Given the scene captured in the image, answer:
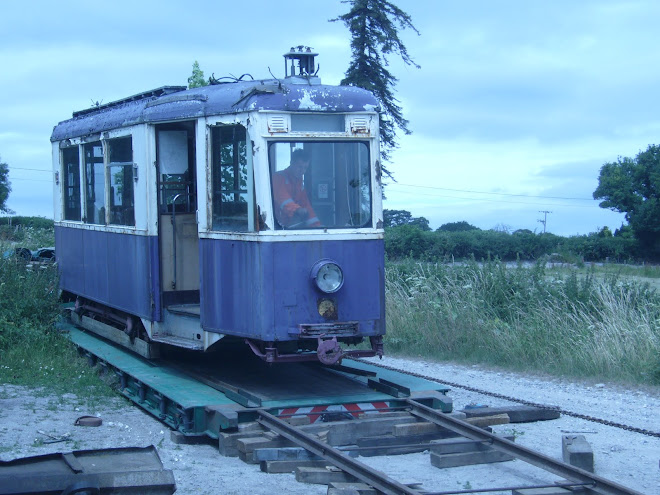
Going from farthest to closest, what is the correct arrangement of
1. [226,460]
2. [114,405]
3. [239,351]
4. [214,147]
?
[239,351] → [114,405] → [214,147] → [226,460]

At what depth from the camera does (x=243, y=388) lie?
28.8 ft

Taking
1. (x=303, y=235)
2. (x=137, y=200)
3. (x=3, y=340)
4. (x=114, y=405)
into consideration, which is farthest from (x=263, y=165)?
(x=3, y=340)

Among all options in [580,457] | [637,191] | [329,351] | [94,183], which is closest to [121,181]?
[94,183]

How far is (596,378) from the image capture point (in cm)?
1115

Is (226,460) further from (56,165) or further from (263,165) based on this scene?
(56,165)

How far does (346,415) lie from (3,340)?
5792mm

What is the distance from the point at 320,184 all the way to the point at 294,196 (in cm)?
28

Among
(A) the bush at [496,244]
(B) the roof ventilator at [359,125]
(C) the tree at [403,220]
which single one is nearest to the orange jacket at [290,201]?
(B) the roof ventilator at [359,125]

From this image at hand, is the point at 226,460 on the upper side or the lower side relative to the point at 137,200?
lower

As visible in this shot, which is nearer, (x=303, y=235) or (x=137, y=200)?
(x=303, y=235)

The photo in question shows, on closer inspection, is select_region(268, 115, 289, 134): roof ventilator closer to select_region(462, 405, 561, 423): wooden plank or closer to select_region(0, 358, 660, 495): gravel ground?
select_region(0, 358, 660, 495): gravel ground

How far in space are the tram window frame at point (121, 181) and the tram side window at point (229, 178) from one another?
1603 millimetres

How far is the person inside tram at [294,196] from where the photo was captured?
7996mm

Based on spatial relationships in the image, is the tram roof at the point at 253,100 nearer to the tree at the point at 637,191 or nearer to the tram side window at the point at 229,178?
the tram side window at the point at 229,178
